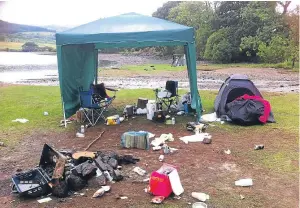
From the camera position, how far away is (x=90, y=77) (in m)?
11.0

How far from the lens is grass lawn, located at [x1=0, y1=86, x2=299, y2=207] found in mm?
4531

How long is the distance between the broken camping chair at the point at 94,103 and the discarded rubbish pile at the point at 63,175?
9.22ft

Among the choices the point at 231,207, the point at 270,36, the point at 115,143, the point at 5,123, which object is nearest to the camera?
the point at 231,207

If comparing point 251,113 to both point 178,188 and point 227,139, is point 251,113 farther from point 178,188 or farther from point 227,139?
point 178,188

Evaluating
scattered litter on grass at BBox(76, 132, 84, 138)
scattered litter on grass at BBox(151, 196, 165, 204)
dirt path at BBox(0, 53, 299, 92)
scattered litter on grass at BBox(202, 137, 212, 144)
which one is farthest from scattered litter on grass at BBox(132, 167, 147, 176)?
dirt path at BBox(0, 53, 299, 92)

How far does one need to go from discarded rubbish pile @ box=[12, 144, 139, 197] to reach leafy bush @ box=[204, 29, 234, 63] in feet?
81.9

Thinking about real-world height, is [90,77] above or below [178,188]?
above

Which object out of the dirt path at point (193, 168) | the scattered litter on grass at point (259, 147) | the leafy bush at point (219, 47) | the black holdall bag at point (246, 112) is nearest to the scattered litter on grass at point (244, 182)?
the dirt path at point (193, 168)

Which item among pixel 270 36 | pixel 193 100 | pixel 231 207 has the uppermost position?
pixel 270 36

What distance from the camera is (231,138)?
690 centimetres

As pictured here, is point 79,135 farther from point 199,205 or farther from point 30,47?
point 30,47

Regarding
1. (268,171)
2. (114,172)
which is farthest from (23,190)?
(268,171)

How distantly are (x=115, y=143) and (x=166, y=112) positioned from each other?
261 cm

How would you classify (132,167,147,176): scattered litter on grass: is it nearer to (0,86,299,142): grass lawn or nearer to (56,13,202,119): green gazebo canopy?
(0,86,299,142): grass lawn
